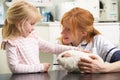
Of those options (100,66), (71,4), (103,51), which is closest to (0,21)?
(71,4)

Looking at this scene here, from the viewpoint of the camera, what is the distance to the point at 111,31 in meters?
2.41

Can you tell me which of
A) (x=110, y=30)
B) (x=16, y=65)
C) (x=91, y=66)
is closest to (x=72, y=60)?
(x=91, y=66)

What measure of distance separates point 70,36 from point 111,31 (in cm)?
93

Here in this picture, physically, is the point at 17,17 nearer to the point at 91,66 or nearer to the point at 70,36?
the point at 70,36

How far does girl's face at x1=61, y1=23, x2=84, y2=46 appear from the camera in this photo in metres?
1.57

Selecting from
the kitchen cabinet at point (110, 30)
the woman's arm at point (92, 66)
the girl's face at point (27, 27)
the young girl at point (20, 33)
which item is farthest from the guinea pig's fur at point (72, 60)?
the kitchen cabinet at point (110, 30)

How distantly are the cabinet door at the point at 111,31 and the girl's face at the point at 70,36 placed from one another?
790mm

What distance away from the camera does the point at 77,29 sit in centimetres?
162

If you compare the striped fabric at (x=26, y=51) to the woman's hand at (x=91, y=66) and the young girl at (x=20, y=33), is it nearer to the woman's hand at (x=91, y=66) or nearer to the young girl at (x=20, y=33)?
the young girl at (x=20, y=33)

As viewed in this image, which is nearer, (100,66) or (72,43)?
(100,66)

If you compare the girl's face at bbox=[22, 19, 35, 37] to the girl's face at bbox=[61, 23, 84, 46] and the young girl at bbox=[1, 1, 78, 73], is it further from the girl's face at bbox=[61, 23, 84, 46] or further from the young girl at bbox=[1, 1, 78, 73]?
the girl's face at bbox=[61, 23, 84, 46]

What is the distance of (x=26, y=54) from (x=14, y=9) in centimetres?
26

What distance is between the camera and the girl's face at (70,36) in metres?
1.57

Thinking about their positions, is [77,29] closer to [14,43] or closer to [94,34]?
[94,34]
